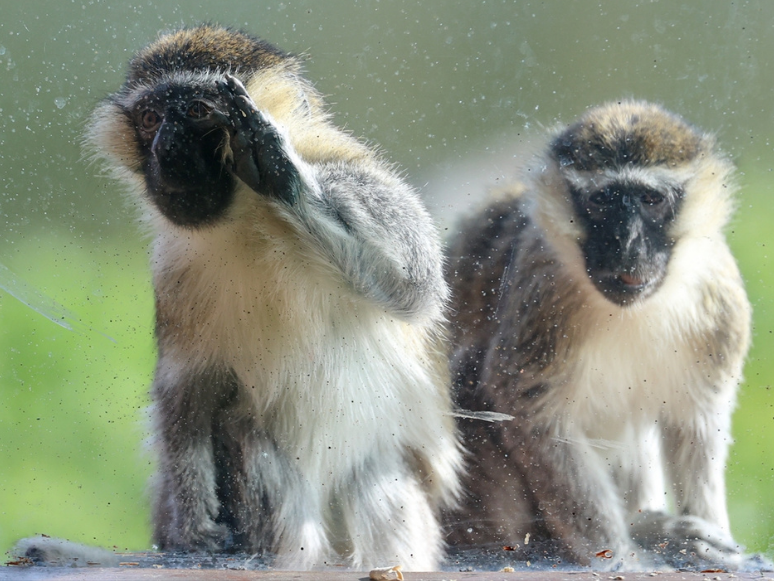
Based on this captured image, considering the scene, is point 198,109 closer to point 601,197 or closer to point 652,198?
point 601,197

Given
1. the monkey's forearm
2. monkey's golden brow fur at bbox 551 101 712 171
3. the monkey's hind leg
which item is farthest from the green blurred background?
the monkey's hind leg

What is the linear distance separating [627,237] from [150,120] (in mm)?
1004

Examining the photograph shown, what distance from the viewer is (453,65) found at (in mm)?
1421

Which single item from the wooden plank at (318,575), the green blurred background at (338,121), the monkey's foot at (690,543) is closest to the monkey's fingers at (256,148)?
the green blurred background at (338,121)

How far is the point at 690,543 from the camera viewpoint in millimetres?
1548

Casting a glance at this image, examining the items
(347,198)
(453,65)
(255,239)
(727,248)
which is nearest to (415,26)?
(453,65)

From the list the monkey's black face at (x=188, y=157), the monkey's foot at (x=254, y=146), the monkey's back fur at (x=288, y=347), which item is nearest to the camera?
the monkey's foot at (x=254, y=146)

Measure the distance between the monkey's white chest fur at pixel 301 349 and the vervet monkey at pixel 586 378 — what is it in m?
0.14

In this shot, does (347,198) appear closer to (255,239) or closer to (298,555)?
(255,239)

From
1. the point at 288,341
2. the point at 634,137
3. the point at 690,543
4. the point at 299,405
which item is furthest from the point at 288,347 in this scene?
the point at 690,543

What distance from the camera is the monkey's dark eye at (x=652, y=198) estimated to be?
1.43 meters

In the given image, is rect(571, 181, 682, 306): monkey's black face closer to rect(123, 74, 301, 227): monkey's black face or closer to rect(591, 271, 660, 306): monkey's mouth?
rect(591, 271, 660, 306): monkey's mouth

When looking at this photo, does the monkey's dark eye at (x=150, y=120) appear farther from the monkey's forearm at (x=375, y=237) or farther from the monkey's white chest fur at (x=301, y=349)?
the monkey's forearm at (x=375, y=237)

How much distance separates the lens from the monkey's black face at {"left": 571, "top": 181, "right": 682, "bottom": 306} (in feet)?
4.59
